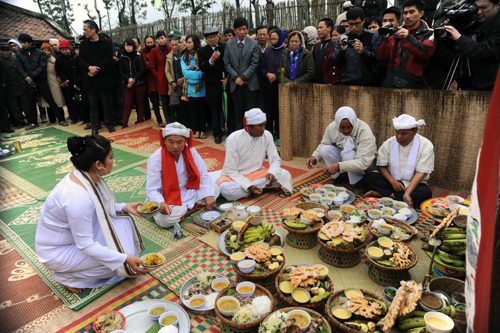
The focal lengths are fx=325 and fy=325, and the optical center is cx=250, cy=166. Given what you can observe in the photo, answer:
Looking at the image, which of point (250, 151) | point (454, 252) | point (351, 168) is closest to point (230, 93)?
point (250, 151)

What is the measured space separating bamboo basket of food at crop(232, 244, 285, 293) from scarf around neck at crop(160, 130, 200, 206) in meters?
1.48

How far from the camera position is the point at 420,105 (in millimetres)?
4160

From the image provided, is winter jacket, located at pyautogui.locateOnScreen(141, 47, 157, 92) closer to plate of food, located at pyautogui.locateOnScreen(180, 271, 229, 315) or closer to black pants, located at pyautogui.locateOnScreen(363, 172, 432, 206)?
black pants, located at pyautogui.locateOnScreen(363, 172, 432, 206)

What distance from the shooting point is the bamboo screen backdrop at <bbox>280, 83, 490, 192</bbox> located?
3.91m

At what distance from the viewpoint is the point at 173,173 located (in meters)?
3.74

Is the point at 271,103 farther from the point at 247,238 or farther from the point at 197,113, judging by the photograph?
the point at 247,238

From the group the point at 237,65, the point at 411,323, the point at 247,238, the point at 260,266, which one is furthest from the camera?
the point at 237,65

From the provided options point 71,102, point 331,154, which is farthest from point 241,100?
point 71,102

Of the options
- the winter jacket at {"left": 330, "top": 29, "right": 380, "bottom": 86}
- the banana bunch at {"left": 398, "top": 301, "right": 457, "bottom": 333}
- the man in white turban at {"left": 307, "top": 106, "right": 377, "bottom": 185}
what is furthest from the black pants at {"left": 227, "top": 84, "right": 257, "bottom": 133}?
the banana bunch at {"left": 398, "top": 301, "right": 457, "bottom": 333}

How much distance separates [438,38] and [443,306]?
3304 mm

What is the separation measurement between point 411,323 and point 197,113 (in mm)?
5877

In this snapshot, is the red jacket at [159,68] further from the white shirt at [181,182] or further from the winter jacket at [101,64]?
the white shirt at [181,182]

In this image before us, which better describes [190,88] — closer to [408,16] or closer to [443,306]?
[408,16]

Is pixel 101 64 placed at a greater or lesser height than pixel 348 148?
greater
